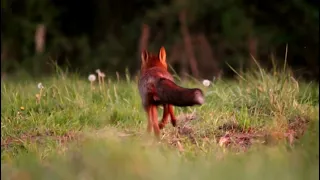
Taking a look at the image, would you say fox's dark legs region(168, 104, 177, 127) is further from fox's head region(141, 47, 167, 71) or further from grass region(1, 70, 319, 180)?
fox's head region(141, 47, 167, 71)

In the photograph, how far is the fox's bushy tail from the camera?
17.6 ft

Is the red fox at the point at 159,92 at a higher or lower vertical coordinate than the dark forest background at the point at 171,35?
lower

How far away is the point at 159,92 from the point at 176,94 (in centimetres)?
28

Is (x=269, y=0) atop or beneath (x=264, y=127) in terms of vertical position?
atop

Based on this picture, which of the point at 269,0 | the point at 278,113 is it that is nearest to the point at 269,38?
the point at 269,0

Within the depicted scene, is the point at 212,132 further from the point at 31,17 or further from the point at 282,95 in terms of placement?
the point at 31,17

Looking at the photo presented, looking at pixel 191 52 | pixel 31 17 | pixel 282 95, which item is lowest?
pixel 282 95

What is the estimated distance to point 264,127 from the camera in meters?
6.54

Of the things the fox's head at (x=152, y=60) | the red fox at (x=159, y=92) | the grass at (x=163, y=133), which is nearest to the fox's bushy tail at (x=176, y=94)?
the red fox at (x=159, y=92)

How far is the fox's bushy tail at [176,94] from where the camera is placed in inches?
211

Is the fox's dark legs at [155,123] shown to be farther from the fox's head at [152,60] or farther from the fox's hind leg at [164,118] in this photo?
the fox's head at [152,60]

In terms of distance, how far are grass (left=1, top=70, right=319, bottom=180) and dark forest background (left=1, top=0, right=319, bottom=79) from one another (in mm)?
6830

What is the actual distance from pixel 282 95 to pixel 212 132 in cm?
87

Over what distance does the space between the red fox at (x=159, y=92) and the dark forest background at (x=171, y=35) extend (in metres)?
8.75
